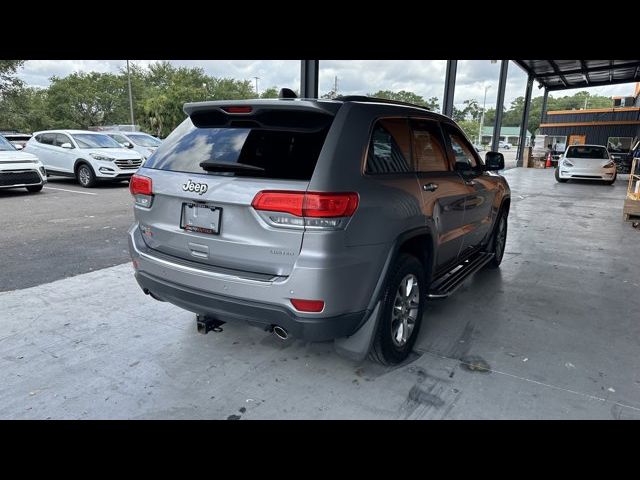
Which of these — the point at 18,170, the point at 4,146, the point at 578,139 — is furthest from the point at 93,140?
the point at 578,139

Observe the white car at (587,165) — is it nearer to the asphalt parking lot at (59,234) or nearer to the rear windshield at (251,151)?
the asphalt parking lot at (59,234)

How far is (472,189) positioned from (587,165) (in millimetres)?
14587

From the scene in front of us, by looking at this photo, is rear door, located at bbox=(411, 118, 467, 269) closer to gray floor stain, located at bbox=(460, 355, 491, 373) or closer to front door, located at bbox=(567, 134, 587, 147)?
gray floor stain, located at bbox=(460, 355, 491, 373)

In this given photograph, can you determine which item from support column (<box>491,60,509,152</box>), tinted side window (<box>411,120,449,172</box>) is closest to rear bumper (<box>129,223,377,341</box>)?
tinted side window (<box>411,120,449,172</box>)

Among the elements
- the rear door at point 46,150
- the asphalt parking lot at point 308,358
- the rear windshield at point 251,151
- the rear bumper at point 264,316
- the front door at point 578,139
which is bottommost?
the asphalt parking lot at point 308,358

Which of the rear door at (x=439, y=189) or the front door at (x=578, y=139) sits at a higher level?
the front door at (x=578, y=139)

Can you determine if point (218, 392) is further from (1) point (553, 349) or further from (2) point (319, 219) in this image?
(1) point (553, 349)

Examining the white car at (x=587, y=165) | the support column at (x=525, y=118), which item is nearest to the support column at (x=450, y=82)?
the white car at (x=587, y=165)

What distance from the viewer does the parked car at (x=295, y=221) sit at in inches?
91.5

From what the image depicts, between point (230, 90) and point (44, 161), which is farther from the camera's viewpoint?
point (230, 90)
